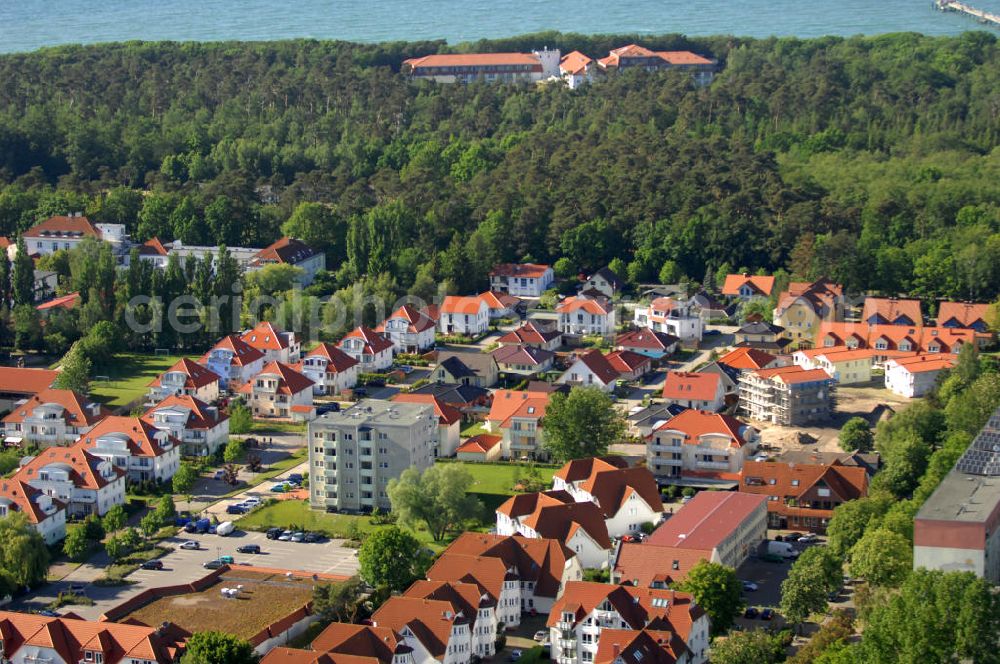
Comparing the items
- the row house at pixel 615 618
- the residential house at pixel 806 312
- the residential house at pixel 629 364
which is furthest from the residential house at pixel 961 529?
the residential house at pixel 806 312

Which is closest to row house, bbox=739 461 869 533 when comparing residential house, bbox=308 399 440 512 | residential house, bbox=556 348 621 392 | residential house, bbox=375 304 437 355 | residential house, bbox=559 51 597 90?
residential house, bbox=308 399 440 512

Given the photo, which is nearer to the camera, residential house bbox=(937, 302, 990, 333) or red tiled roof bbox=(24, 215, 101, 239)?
residential house bbox=(937, 302, 990, 333)

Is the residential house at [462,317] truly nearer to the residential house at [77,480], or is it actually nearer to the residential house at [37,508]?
the residential house at [77,480]

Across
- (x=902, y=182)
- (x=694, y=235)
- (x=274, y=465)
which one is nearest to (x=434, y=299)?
(x=694, y=235)

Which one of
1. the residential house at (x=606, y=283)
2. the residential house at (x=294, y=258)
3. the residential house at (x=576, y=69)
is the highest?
the residential house at (x=576, y=69)

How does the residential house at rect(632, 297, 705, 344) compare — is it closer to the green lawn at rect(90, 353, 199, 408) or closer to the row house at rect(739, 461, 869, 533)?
the green lawn at rect(90, 353, 199, 408)

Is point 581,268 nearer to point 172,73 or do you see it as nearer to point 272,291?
point 272,291

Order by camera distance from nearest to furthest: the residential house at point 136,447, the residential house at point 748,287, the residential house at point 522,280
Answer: the residential house at point 136,447
the residential house at point 748,287
the residential house at point 522,280

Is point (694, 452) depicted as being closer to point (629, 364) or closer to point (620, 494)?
point (620, 494)

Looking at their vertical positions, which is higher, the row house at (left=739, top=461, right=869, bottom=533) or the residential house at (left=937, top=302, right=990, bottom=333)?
the residential house at (left=937, top=302, right=990, bottom=333)
